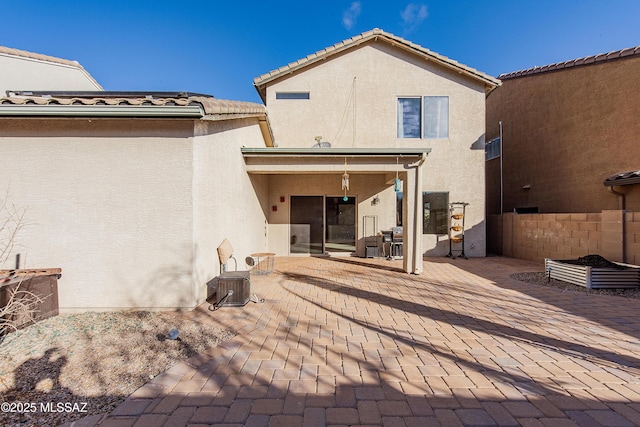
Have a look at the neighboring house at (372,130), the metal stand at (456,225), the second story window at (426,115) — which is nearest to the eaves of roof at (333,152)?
the neighboring house at (372,130)

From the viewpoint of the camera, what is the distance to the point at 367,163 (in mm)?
7059

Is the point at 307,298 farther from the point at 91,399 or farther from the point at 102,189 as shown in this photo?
the point at 102,189

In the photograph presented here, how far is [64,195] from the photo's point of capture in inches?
171

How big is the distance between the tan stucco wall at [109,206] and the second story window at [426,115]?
27.9 ft

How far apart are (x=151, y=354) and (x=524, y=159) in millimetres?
Answer: 15298

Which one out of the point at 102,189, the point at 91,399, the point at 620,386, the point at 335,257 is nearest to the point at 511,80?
the point at 335,257

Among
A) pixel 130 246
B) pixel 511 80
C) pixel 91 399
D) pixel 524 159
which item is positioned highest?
pixel 511 80

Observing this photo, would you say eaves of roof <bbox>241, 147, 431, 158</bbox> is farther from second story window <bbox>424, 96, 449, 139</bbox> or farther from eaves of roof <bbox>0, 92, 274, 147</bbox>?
second story window <bbox>424, 96, 449, 139</bbox>

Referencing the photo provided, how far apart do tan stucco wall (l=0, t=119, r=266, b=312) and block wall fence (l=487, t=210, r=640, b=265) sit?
32.4 feet

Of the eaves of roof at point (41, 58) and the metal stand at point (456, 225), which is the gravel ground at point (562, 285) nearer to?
the metal stand at point (456, 225)

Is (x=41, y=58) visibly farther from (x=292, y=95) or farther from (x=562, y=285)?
(x=562, y=285)

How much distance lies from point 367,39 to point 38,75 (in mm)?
11014

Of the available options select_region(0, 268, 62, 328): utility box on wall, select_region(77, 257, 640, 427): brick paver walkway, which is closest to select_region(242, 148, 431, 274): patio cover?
select_region(77, 257, 640, 427): brick paver walkway

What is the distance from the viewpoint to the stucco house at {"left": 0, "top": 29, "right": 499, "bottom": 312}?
4332 mm
